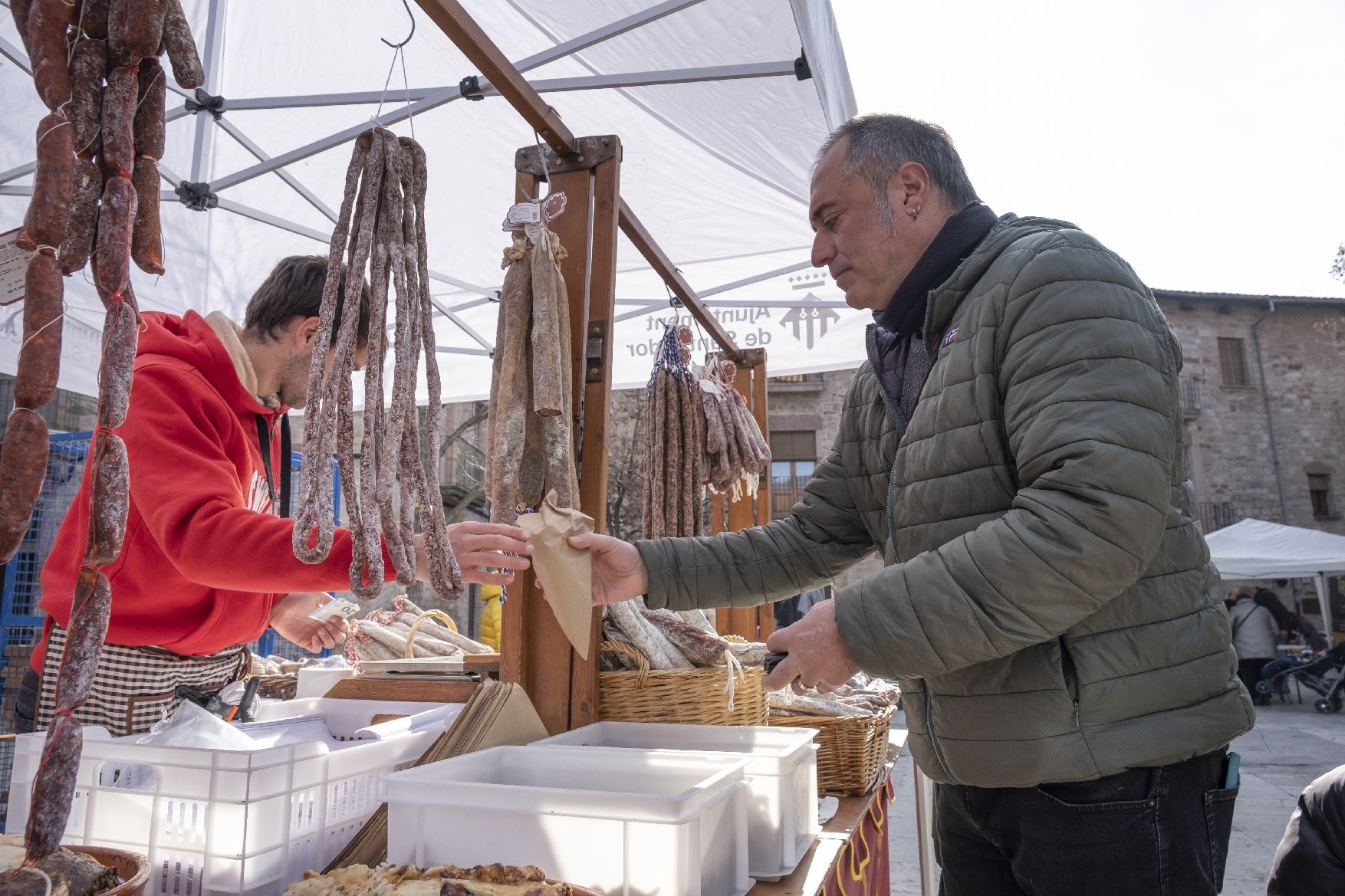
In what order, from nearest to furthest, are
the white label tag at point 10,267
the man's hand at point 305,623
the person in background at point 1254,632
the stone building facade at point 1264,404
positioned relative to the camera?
the white label tag at point 10,267, the man's hand at point 305,623, the person in background at point 1254,632, the stone building facade at point 1264,404

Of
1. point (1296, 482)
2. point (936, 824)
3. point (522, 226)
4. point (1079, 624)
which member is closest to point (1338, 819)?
point (936, 824)

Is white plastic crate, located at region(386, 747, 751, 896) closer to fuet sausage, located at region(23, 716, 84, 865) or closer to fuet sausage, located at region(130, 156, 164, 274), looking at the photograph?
fuet sausage, located at region(23, 716, 84, 865)

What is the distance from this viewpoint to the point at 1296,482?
81.1 feet

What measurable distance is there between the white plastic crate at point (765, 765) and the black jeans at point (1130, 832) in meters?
0.45

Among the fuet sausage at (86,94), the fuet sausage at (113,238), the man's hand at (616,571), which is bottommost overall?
the man's hand at (616,571)

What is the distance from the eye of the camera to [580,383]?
2.61 m

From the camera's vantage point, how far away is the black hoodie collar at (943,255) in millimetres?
1894

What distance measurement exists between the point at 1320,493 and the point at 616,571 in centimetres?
Result: 2999

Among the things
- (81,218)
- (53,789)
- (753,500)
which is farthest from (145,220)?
(753,500)

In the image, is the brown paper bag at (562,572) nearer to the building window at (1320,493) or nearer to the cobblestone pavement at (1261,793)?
the cobblestone pavement at (1261,793)

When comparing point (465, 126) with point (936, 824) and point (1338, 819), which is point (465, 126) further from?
point (1338, 819)

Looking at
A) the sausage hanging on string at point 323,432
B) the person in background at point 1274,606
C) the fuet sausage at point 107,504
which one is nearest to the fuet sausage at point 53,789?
the fuet sausage at point 107,504

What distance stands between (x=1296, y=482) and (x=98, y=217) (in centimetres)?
3027

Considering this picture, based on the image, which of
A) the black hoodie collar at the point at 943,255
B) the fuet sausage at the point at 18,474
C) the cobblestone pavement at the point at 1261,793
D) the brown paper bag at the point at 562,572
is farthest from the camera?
the cobblestone pavement at the point at 1261,793
